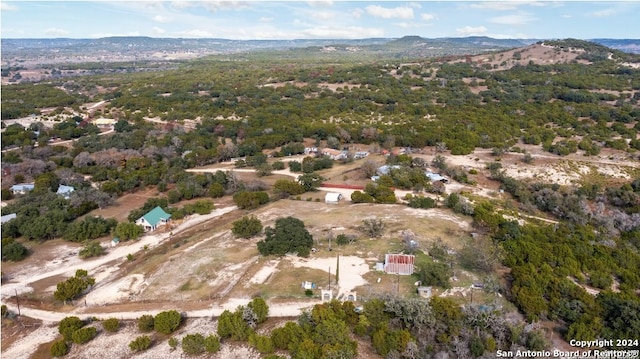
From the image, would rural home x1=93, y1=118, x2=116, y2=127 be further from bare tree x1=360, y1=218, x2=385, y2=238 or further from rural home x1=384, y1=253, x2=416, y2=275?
rural home x1=384, y1=253, x2=416, y2=275

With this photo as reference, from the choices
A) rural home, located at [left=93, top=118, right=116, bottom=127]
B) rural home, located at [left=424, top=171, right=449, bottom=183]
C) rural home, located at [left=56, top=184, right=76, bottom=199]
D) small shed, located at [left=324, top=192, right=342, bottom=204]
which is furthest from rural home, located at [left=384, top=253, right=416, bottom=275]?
rural home, located at [left=93, top=118, right=116, bottom=127]

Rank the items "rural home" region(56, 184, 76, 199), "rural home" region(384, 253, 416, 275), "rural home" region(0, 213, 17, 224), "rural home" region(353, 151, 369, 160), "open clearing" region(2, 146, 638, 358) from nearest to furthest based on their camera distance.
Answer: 1. "open clearing" region(2, 146, 638, 358)
2. "rural home" region(384, 253, 416, 275)
3. "rural home" region(0, 213, 17, 224)
4. "rural home" region(56, 184, 76, 199)
5. "rural home" region(353, 151, 369, 160)

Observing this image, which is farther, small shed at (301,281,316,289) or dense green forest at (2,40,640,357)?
small shed at (301,281,316,289)

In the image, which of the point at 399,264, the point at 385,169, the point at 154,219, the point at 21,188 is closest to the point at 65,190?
the point at 21,188

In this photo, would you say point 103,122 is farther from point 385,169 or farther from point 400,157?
point 385,169

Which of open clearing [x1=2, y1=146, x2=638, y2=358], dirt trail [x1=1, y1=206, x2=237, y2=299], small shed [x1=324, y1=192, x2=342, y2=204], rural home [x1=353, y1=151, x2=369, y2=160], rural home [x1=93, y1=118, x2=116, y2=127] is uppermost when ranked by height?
rural home [x1=93, y1=118, x2=116, y2=127]

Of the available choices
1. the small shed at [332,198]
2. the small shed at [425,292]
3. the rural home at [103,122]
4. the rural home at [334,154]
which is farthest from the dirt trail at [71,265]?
the rural home at [103,122]
